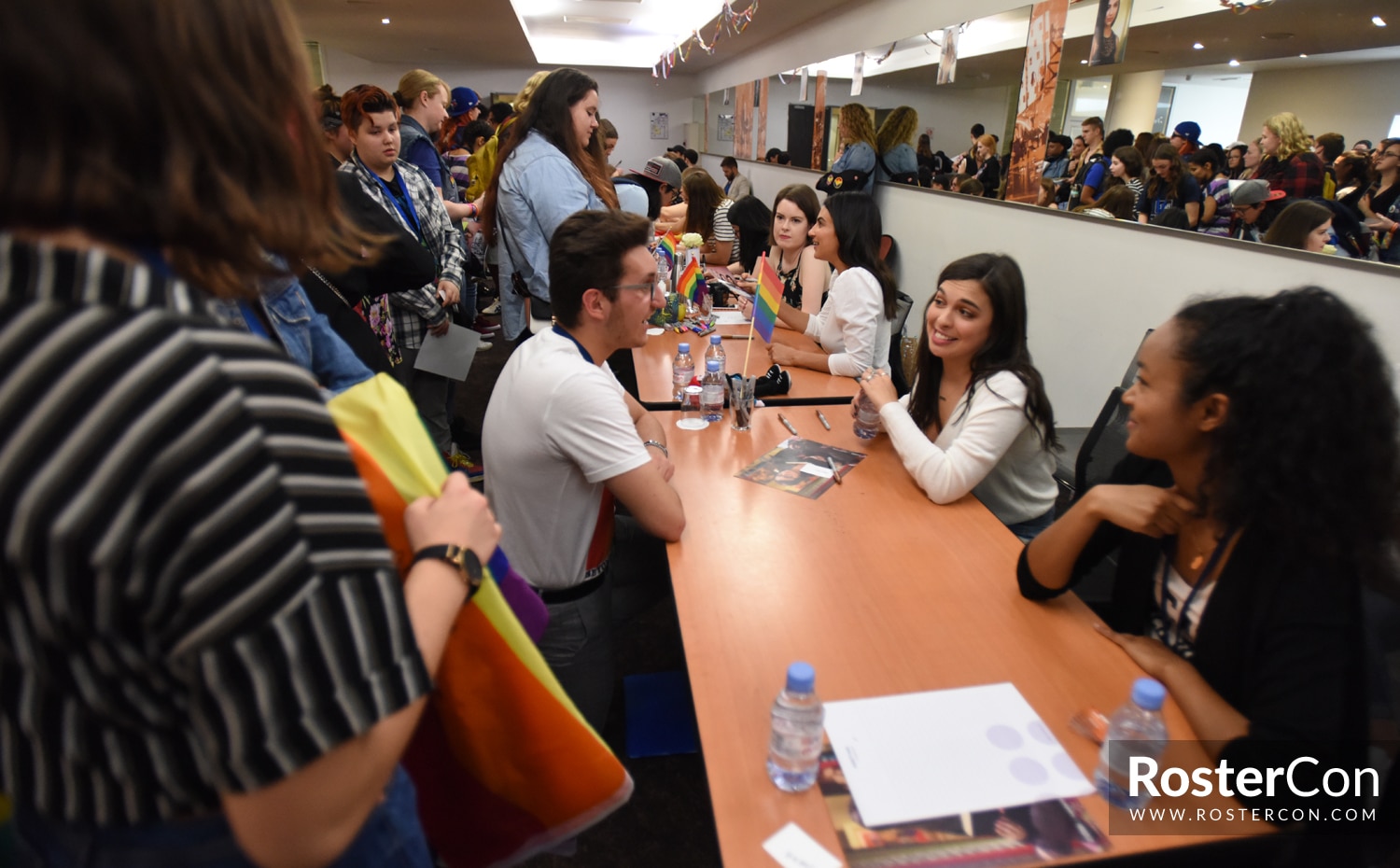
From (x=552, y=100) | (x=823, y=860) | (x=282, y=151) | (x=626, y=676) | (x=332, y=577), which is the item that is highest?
(x=552, y=100)

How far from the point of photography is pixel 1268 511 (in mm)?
1111

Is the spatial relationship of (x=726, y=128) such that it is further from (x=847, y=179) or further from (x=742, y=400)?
(x=742, y=400)

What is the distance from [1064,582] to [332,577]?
129 cm

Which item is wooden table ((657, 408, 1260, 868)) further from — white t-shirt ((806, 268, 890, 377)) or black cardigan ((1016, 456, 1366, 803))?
white t-shirt ((806, 268, 890, 377))

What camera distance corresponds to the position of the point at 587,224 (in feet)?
5.74

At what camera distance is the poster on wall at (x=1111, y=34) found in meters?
2.88

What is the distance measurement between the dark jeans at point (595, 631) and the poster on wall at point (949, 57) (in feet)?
12.0

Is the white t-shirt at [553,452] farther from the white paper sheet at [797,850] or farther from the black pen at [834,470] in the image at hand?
the white paper sheet at [797,850]

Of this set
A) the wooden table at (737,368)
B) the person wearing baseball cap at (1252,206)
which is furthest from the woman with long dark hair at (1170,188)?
the wooden table at (737,368)

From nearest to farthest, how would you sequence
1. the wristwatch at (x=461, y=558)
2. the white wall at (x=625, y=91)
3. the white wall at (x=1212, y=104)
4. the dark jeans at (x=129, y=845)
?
the dark jeans at (x=129, y=845)
the wristwatch at (x=461, y=558)
the white wall at (x=1212, y=104)
the white wall at (x=625, y=91)

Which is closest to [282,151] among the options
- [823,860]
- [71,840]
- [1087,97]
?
[71,840]

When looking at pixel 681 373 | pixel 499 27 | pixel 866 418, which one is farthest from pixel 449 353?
pixel 499 27

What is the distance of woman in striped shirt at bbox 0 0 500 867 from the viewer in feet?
1.50

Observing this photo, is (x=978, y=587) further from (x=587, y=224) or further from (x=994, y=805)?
(x=587, y=224)
